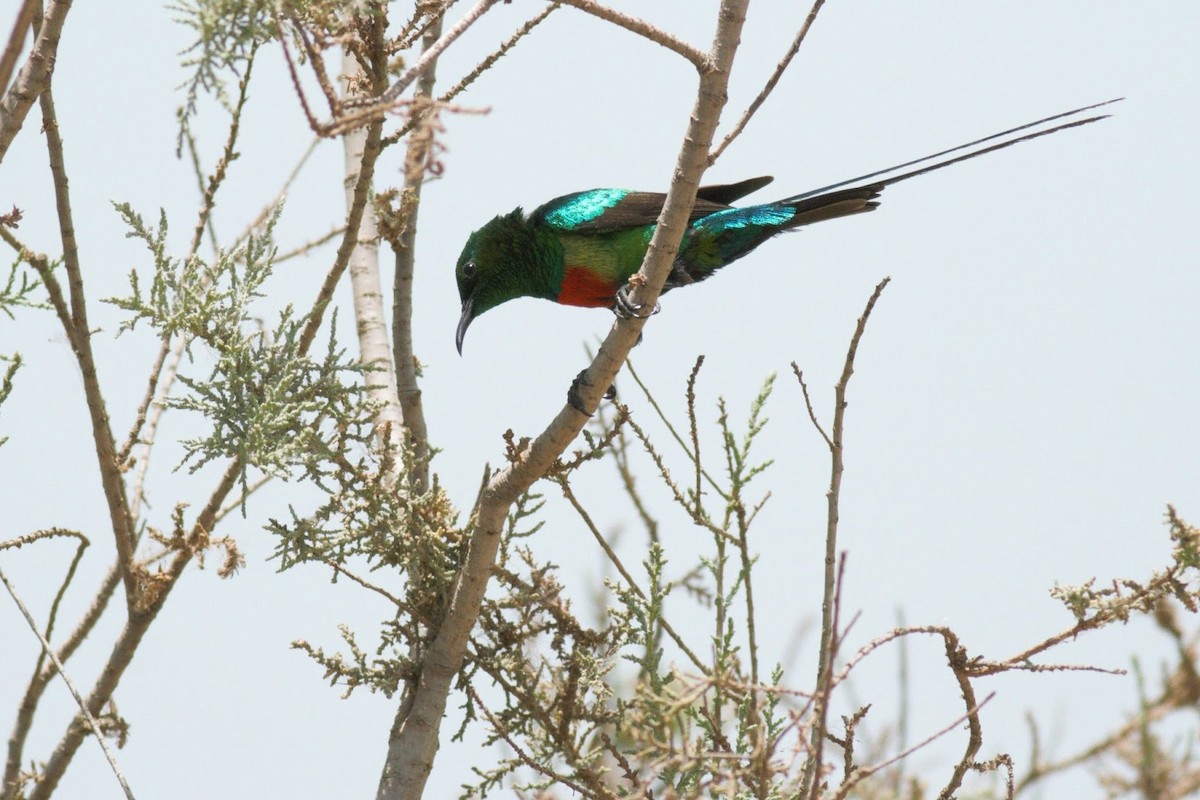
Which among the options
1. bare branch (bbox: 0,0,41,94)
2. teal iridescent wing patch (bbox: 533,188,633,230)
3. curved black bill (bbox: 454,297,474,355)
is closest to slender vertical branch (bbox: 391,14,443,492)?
teal iridescent wing patch (bbox: 533,188,633,230)

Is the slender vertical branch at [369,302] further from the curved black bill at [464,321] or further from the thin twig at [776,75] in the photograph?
the thin twig at [776,75]

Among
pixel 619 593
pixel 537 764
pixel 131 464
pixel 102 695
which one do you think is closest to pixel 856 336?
pixel 619 593

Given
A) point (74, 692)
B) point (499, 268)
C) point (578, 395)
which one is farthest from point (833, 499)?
point (499, 268)

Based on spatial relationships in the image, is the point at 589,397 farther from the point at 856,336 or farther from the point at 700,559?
the point at 856,336

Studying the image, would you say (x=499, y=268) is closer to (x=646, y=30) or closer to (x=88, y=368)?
(x=88, y=368)

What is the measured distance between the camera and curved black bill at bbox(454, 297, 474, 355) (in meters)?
5.61

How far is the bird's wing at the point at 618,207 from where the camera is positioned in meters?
5.04

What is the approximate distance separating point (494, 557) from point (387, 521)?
35 centimetres

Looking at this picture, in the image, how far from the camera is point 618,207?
16.9ft

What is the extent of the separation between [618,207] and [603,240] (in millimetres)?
147

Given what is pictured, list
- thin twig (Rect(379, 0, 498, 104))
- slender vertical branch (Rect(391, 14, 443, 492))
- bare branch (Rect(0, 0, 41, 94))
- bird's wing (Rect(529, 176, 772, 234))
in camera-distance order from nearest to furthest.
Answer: bare branch (Rect(0, 0, 41, 94)) → thin twig (Rect(379, 0, 498, 104)) → slender vertical branch (Rect(391, 14, 443, 492)) → bird's wing (Rect(529, 176, 772, 234))

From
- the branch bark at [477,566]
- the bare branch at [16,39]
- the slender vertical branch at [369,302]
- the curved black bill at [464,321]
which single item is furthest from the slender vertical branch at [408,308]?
the bare branch at [16,39]

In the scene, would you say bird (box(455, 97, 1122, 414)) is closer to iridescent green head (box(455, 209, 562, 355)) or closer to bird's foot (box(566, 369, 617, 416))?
iridescent green head (box(455, 209, 562, 355))

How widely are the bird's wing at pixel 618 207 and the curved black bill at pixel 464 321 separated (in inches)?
21.4
